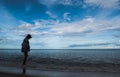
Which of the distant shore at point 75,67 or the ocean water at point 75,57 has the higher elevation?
the ocean water at point 75,57

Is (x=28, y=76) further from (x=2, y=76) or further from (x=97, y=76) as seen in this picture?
(x=97, y=76)

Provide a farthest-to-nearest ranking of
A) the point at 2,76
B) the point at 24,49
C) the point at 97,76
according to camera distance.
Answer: the point at 24,49, the point at 97,76, the point at 2,76

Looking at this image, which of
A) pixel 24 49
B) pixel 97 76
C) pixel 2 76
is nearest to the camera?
pixel 2 76

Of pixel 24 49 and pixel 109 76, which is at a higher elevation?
pixel 24 49

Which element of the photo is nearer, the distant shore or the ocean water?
the distant shore

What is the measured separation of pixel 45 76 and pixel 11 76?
1.89 meters

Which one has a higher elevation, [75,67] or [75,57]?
[75,57]

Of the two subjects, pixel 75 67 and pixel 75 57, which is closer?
pixel 75 67

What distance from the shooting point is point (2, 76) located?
9.34 metres

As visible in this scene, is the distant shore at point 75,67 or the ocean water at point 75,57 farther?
the ocean water at point 75,57

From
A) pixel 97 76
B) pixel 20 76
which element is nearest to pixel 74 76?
pixel 97 76

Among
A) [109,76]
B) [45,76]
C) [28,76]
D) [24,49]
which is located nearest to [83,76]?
[109,76]

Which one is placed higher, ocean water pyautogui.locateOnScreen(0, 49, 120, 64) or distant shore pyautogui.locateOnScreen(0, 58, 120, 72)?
ocean water pyautogui.locateOnScreen(0, 49, 120, 64)

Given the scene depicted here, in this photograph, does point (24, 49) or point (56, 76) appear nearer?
point (56, 76)
